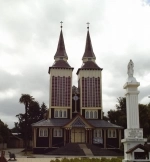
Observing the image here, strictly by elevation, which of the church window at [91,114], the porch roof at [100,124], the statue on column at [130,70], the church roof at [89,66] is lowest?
the porch roof at [100,124]

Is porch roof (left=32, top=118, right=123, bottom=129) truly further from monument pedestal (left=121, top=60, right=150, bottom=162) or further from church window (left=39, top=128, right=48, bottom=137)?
monument pedestal (left=121, top=60, right=150, bottom=162)

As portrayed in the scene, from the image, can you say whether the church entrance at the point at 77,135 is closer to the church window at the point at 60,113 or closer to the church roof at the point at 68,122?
the church roof at the point at 68,122

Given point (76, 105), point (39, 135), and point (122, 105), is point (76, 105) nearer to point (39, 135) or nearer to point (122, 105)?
point (39, 135)

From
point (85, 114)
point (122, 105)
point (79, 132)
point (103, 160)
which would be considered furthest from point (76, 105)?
point (103, 160)

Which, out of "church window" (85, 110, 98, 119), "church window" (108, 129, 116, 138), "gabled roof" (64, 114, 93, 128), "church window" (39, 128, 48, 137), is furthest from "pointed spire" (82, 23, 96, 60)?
"church window" (39, 128, 48, 137)

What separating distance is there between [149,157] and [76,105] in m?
40.7

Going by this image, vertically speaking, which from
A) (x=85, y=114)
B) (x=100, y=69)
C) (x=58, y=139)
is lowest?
(x=58, y=139)

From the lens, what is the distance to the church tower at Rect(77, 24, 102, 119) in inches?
2245

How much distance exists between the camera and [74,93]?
58.5 meters

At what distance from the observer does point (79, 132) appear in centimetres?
5334

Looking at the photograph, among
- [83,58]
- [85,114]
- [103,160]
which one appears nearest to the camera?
[103,160]

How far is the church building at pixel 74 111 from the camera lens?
174 ft

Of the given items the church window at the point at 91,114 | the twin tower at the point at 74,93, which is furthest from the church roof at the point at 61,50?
the church window at the point at 91,114

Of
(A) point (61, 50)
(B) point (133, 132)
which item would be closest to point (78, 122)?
(A) point (61, 50)
